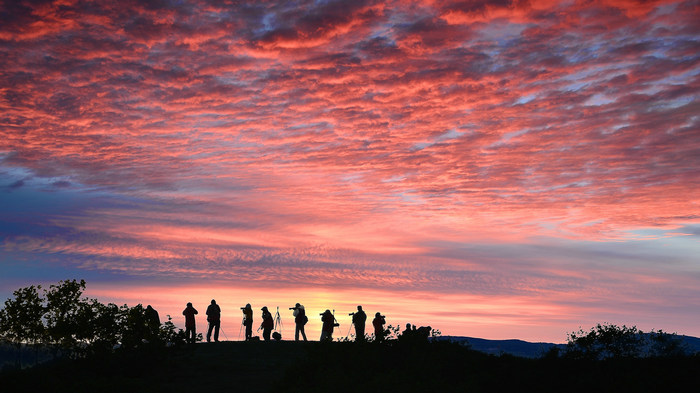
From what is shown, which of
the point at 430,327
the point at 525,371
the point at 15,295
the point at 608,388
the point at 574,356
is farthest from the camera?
the point at 15,295

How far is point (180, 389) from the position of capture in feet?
81.6

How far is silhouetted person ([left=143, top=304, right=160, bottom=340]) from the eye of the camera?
30566 mm

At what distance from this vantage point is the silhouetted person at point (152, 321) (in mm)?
30566

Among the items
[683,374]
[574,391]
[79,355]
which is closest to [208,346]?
[79,355]

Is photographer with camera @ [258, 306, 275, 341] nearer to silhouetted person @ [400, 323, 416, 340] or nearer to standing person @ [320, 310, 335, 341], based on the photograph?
standing person @ [320, 310, 335, 341]

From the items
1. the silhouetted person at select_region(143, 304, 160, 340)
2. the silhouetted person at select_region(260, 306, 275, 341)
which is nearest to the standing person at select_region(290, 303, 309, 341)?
the silhouetted person at select_region(260, 306, 275, 341)

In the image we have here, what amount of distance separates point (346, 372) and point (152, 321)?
1251cm

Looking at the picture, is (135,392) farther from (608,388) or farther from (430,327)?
(608,388)

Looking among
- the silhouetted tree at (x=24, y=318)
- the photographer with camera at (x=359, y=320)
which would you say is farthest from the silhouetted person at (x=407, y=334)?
the silhouetted tree at (x=24, y=318)

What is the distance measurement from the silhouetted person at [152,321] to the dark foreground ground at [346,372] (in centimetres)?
114

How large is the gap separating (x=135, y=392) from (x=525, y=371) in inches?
558

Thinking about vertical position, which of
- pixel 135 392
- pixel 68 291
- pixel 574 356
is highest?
pixel 68 291

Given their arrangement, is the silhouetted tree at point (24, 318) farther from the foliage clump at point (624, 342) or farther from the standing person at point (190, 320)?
the foliage clump at point (624, 342)

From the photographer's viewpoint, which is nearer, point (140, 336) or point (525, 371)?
point (525, 371)
